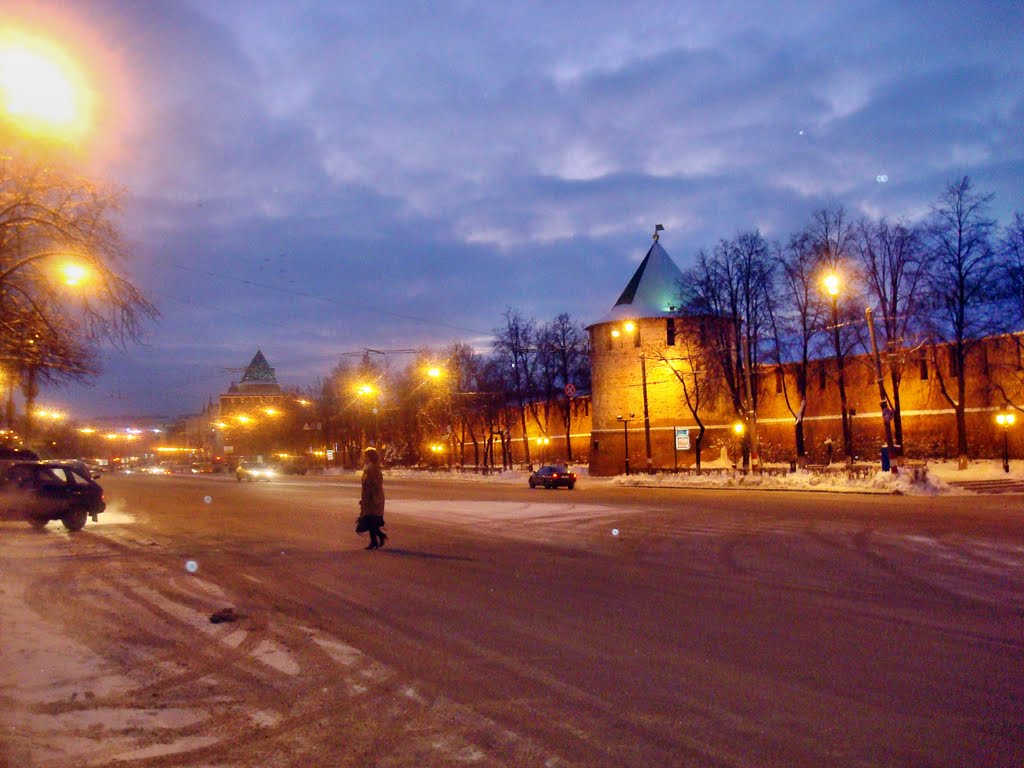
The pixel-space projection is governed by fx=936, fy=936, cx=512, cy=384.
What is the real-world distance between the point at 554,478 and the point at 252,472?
2982cm

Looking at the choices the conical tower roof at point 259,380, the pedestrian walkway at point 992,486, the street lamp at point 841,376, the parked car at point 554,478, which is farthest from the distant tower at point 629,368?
the conical tower roof at point 259,380

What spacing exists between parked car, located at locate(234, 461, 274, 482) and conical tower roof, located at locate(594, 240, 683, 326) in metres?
28.2

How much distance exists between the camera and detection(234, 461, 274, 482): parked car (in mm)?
68938

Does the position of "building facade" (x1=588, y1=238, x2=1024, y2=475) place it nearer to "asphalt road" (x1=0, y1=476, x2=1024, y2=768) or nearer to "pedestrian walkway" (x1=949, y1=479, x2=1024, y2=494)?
"pedestrian walkway" (x1=949, y1=479, x2=1024, y2=494)

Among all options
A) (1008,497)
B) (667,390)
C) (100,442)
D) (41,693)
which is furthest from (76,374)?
(100,442)

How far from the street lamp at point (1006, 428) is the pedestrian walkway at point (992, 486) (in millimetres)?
5437

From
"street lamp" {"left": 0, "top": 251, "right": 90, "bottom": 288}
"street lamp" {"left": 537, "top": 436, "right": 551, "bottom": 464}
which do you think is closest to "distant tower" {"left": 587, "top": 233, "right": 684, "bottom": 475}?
"street lamp" {"left": 537, "top": 436, "right": 551, "bottom": 464}

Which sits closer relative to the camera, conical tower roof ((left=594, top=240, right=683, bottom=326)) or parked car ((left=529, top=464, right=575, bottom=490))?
parked car ((left=529, top=464, right=575, bottom=490))

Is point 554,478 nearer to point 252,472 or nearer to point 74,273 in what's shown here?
point 252,472

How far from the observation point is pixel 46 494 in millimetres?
21391

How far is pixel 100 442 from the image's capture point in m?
161

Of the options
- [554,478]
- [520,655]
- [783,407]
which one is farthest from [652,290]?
[520,655]

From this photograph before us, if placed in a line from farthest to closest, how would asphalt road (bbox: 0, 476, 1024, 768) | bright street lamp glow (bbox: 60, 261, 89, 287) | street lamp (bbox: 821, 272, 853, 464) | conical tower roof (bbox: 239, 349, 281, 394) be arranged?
1. conical tower roof (bbox: 239, 349, 281, 394)
2. street lamp (bbox: 821, 272, 853, 464)
3. bright street lamp glow (bbox: 60, 261, 89, 287)
4. asphalt road (bbox: 0, 476, 1024, 768)

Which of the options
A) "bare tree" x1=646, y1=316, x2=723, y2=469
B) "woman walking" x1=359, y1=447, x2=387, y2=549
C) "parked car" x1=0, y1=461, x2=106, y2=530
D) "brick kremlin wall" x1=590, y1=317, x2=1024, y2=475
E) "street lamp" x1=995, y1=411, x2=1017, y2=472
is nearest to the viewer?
"woman walking" x1=359, y1=447, x2=387, y2=549
